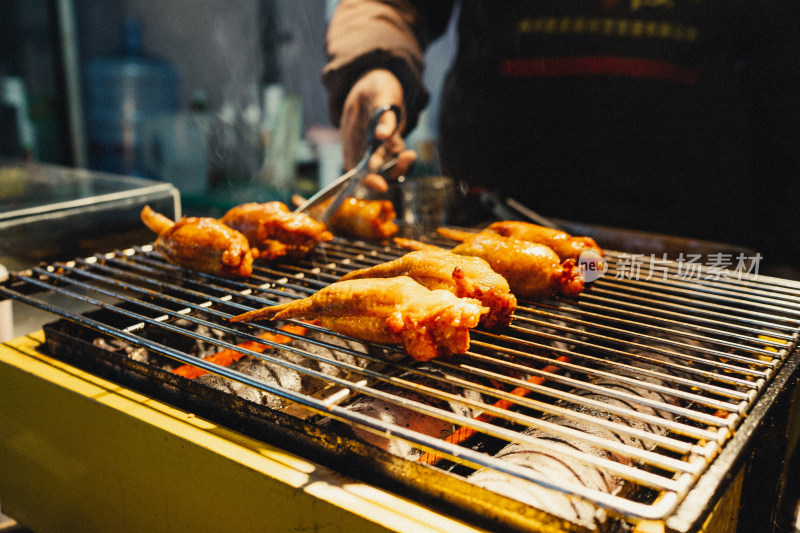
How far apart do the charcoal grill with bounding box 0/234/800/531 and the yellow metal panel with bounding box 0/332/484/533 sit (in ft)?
0.22

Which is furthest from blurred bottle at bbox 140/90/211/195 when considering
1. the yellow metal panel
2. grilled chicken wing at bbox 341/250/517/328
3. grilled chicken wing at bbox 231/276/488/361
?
grilled chicken wing at bbox 231/276/488/361

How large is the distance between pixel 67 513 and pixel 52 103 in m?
6.85

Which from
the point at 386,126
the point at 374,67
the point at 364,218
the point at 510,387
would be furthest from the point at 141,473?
the point at 374,67

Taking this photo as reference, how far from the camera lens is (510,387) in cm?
195

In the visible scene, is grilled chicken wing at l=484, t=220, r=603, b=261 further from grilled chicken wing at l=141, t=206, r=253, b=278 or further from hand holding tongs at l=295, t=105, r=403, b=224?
grilled chicken wing at l=141, t=206, r=253, b=278

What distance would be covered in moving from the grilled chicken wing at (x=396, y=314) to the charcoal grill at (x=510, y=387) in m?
0.06

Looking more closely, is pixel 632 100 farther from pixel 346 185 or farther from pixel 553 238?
pixel 346 185

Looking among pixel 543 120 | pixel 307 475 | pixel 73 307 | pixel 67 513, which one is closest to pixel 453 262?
pixel 307 475

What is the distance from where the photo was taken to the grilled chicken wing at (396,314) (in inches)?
60.4

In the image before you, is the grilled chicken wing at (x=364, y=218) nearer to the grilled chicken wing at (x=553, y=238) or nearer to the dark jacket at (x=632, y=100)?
the grilled chicken wing at (x=553, y=238)

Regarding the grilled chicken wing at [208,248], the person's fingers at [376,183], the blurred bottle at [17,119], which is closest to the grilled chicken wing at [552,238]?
the person's fingers at [376,183]

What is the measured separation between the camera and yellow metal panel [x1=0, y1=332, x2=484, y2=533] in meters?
1.25

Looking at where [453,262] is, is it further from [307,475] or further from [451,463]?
[307,475]

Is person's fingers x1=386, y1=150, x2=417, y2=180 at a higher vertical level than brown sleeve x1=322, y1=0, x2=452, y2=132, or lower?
lower
